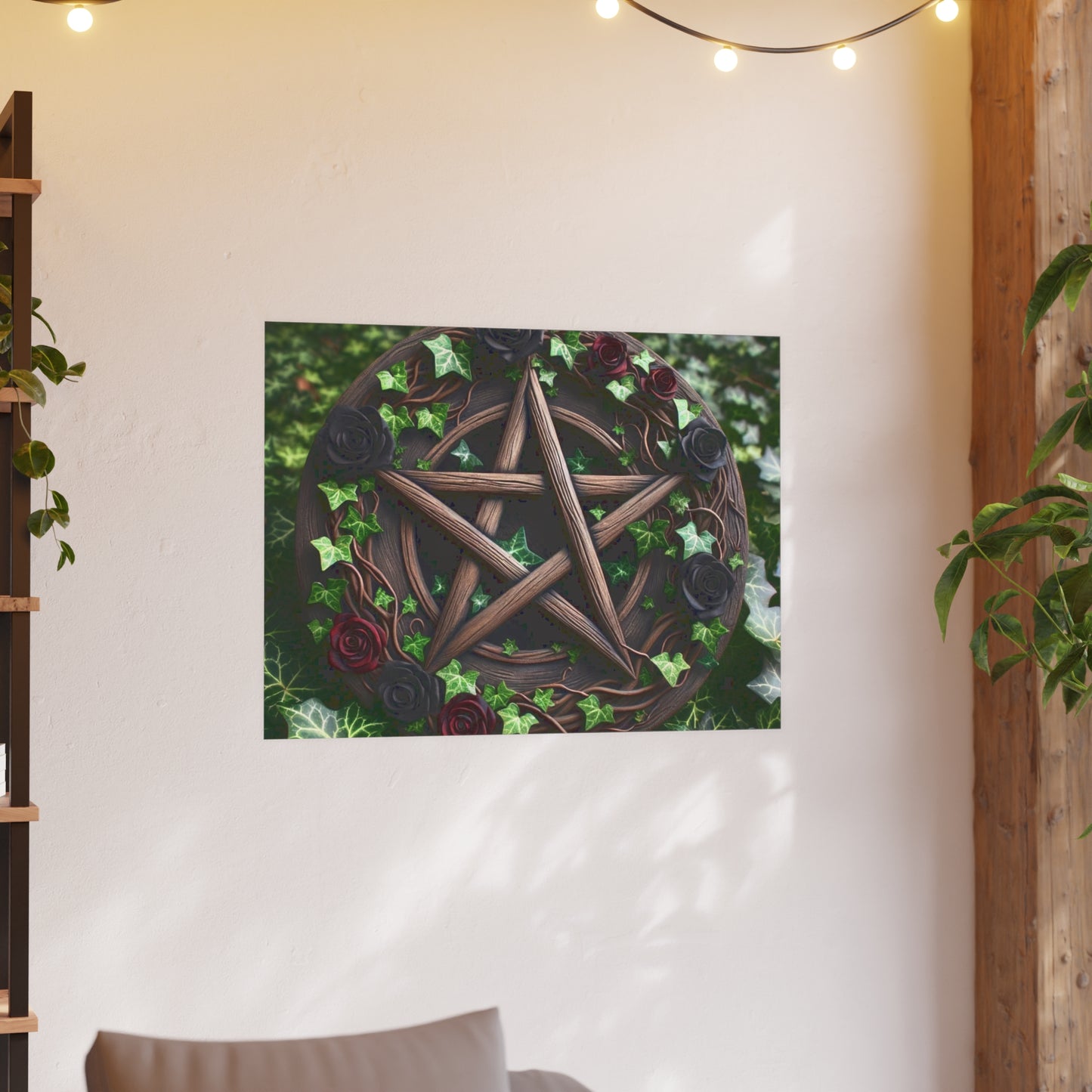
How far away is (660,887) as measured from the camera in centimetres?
273

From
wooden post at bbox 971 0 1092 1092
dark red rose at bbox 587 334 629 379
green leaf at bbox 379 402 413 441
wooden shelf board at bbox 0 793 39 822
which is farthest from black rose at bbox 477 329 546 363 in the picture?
wooden shelf board at bbox 0 793 39 822

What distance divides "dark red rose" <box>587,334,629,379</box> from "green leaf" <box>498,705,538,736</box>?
2.64ft

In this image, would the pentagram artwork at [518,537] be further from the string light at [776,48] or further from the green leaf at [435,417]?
the string light at [776,48]

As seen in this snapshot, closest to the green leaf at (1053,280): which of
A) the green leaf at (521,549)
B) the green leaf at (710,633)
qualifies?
the green leaf at (710,633)

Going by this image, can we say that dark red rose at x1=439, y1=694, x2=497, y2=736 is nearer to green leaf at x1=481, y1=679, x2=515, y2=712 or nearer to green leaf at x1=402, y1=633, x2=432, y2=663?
→ green leaf at x1=481, y1=679, x2=515, y2=712

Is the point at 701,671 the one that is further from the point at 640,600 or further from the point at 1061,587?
the point at 1061,587

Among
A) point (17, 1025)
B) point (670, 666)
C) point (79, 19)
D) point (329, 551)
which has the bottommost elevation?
point (17, 1025)

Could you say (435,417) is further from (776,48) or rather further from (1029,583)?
(1029,583)

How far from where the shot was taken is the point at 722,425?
2.79 metres

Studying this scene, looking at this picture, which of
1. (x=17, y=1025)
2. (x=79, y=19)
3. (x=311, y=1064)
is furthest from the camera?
(x=79, y=19)

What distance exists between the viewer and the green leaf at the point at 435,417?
2668mm

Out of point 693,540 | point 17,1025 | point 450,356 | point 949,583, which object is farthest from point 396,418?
point 17,1025

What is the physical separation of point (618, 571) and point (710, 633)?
26cm

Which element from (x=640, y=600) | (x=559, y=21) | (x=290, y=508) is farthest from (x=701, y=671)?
(x=559, y=21)
